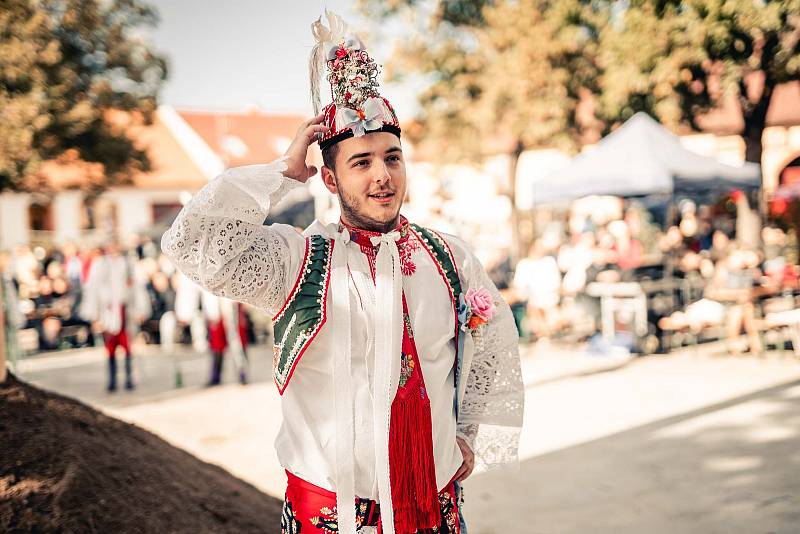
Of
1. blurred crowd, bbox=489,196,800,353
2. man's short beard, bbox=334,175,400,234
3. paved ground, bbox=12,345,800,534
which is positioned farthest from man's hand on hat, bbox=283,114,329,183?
blurred crowd, bbox=489,196,800,353

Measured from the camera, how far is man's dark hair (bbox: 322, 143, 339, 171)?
2.20 metres

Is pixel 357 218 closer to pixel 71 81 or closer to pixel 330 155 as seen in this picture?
pixel 330 155

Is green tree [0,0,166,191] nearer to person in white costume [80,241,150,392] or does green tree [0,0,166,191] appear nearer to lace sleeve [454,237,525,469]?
person in white costume [80,241,150,392]

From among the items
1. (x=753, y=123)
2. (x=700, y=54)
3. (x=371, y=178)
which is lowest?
(x=371, y=178)

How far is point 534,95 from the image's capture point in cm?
1694

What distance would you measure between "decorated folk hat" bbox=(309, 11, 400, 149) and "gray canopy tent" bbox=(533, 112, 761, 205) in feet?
28.2

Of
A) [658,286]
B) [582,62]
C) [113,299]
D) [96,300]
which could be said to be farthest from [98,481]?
[582,62]

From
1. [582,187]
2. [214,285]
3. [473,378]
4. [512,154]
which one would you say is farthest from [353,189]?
[512,154]

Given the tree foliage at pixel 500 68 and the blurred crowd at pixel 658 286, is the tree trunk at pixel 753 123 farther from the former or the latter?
the tree foliage at pixel 500 68

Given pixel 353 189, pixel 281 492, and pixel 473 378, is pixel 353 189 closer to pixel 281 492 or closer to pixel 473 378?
pixel 473 378

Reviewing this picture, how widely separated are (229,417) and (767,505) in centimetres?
516

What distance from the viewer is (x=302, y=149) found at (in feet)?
7.07

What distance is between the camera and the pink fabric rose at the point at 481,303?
2264 mm

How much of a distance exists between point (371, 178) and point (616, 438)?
4933mm
